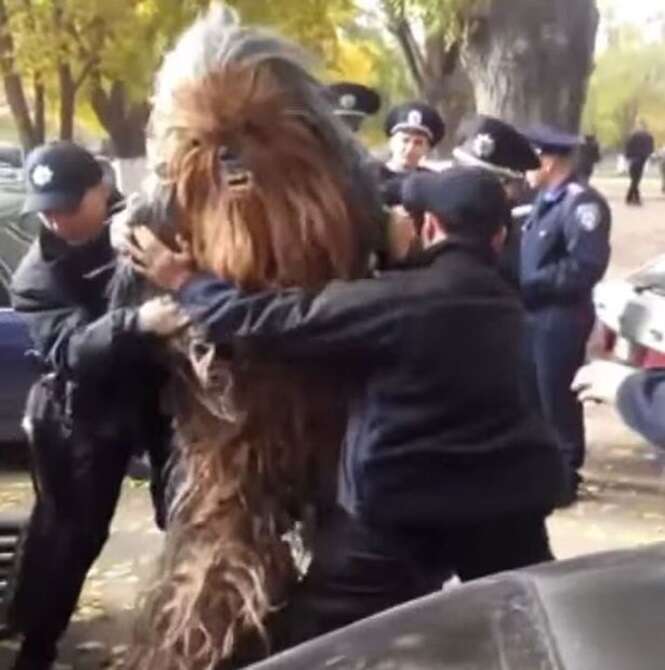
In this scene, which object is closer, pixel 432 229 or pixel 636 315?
pixel 432 229

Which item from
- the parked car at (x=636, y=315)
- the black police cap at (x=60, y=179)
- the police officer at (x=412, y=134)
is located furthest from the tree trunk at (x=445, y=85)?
the black police cap at (x=60, y=179)

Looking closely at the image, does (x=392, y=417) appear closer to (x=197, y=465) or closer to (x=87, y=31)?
(x=197, y=465)

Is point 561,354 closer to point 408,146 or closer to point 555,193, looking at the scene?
point 555,193

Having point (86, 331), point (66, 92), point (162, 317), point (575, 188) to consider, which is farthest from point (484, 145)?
point (66, 92)

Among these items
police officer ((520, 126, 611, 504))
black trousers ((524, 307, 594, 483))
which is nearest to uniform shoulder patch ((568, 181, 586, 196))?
police officer ((520, 126, 611, 504))

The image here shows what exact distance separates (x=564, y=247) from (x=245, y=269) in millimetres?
4895

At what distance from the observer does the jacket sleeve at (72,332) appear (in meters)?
4.46

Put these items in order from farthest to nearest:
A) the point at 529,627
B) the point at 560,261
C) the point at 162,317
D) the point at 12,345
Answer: the point at 12,345, the point at 560,261, the point at 162,317, the point at 529,627

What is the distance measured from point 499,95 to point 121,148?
34.7 feet

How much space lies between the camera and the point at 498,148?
7.74 metres

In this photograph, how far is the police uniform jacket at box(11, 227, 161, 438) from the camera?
178 inches

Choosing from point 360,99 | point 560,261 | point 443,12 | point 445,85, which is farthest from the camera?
point 445,85

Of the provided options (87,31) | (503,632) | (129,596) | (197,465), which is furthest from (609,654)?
(87,31)

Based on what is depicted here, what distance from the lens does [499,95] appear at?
11.8 m
